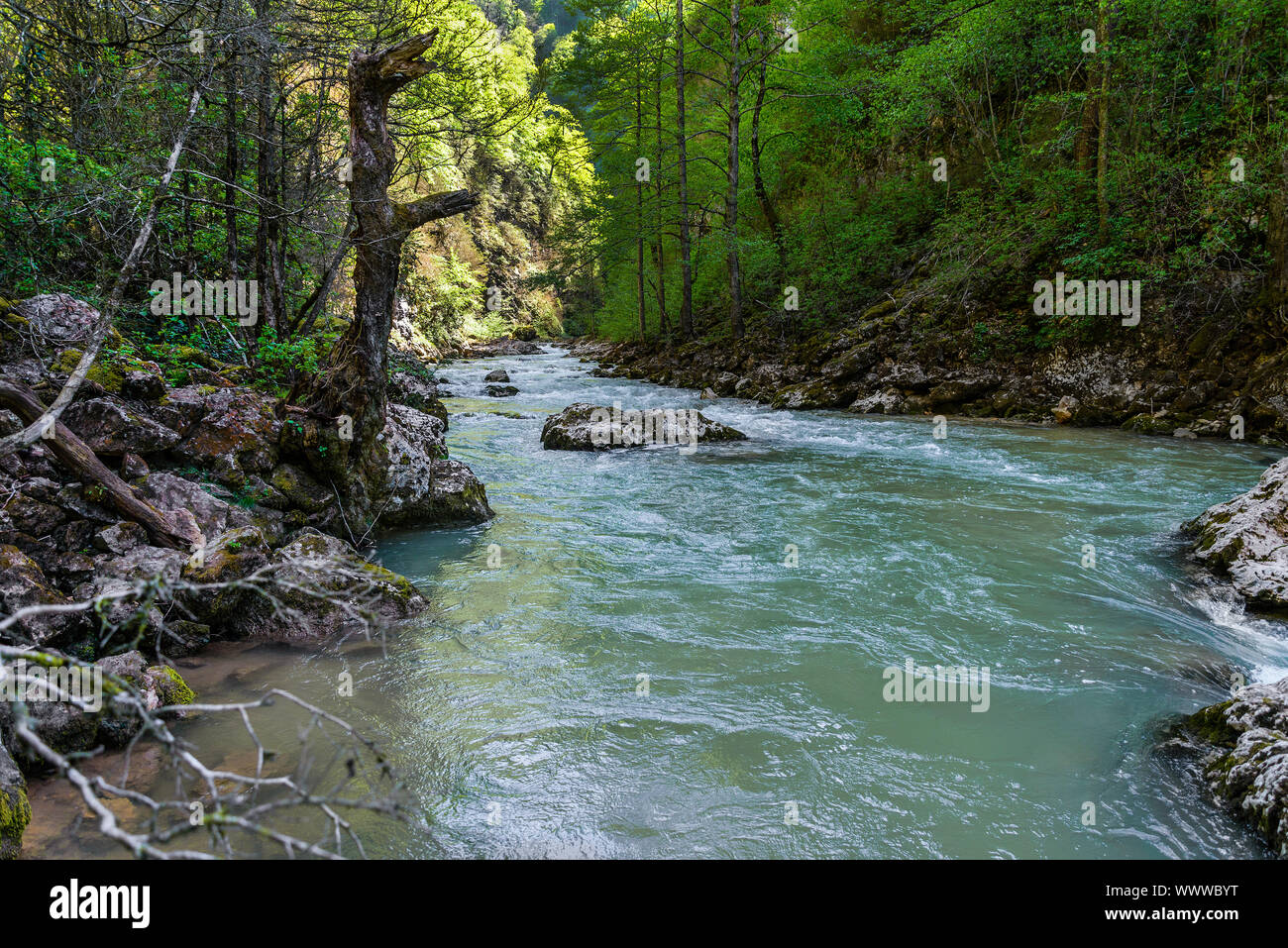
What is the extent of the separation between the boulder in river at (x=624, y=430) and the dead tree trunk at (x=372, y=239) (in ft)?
15.6

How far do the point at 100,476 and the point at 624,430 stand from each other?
795 cm

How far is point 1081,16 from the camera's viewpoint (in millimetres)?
12430

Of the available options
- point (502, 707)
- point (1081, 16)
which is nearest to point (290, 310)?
point (502, 707)

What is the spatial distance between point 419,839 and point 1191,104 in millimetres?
15167

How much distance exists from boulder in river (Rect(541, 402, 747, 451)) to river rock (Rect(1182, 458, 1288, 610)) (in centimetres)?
702

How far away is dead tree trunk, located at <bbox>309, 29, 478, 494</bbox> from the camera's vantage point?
20.4ft

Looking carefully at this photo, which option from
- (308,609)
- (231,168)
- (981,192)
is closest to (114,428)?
(308,609)

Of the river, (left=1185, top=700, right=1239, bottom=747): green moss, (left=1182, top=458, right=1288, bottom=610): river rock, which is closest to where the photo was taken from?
the river

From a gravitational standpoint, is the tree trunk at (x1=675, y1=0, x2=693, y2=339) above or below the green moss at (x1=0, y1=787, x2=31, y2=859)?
above

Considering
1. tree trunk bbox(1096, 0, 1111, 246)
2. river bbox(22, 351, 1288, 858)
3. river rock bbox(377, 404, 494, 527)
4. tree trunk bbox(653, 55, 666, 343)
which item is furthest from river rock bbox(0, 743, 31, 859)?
Answer: tree trunk bbox(653, 55, 666, 343)
